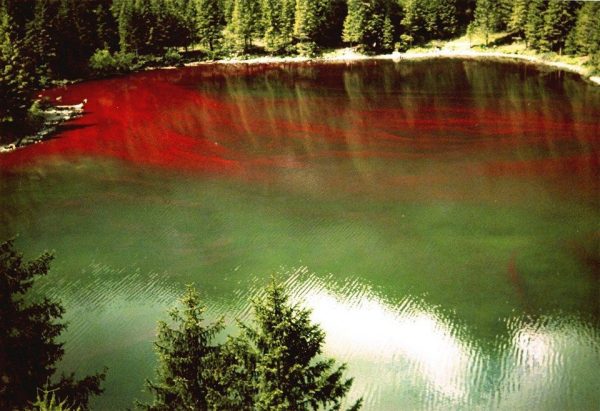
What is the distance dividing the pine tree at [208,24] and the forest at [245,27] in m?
0.17

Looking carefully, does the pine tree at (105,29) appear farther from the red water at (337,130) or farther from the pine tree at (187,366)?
the pine tree at (187,366)

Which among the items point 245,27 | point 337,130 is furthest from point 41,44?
point 337,130

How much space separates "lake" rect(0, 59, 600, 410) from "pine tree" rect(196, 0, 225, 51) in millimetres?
41787

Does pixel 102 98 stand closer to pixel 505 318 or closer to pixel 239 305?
pixel 239 305

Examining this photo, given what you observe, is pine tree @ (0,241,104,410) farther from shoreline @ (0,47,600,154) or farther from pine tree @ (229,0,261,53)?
pine tree @ (229,0,261,53)

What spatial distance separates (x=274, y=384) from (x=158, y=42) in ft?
292

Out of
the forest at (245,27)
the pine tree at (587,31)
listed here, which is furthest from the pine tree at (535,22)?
the pine tree at (587,31)

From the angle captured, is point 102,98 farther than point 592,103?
Yes

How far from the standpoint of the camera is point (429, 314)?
76.4 ft

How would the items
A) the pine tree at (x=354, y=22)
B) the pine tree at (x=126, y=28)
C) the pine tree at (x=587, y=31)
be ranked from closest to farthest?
the pine tree at (x=587, y=31) < the pine tree at (x=126, y=28) < the pine tree at (x=354, y=22)

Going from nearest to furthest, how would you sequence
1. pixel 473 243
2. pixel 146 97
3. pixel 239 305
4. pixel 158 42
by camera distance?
pixel 239 305 → pixel 473 243 → pixel 146 97 → pixel 158 42

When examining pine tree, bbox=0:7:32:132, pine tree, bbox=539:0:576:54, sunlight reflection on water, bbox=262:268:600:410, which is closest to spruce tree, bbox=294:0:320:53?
pine tree, bbox=539:0:576:54

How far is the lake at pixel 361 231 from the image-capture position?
20.9 meters

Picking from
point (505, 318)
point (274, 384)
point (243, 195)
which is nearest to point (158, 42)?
point (243, 195)
